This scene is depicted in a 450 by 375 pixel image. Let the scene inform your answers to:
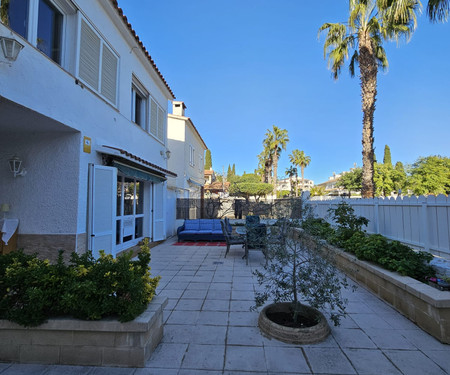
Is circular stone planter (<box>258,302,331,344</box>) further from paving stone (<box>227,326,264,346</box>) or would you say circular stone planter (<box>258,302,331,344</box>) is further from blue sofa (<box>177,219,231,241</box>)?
blue sofa (<box>177,219,231,241</box>)

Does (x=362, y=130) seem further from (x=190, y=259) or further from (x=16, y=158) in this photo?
(x=16, y=158)

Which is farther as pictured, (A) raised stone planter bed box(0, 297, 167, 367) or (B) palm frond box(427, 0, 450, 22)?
(B) palm frond box(427, 0, 450, 22)

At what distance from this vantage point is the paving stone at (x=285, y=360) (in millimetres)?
2268

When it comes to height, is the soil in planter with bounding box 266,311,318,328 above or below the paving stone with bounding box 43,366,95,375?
above

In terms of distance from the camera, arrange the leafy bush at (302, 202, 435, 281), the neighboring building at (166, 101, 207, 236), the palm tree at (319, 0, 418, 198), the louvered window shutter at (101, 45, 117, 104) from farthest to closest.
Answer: the neighboring building at (166, 101, 207, 236), the palm tree at (319, 0, 418, 198), the louvered window shutter at (101, 45, 117, 104), the leafy bush at (302, 202, 435, 281)

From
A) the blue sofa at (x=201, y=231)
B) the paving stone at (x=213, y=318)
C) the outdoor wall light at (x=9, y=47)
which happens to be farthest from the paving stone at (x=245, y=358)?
the blue sofa at (x=201, y=231)

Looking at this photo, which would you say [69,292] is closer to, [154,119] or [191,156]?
[154,119]

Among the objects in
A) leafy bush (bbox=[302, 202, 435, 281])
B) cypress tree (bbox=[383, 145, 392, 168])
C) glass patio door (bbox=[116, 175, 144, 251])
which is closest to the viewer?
leafy bush (bbox=[302, 202, 435, 281])

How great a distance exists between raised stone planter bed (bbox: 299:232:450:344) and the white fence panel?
35.0 inches

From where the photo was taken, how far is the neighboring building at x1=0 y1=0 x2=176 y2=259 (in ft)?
12.0

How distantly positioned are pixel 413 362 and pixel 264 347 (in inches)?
57.4

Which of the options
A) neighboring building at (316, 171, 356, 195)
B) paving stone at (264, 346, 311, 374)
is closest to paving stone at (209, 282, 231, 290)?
paving stone at (264, 346, 311, 374)

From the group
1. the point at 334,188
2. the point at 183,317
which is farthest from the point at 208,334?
the point at 334,188

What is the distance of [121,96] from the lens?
656 cm
